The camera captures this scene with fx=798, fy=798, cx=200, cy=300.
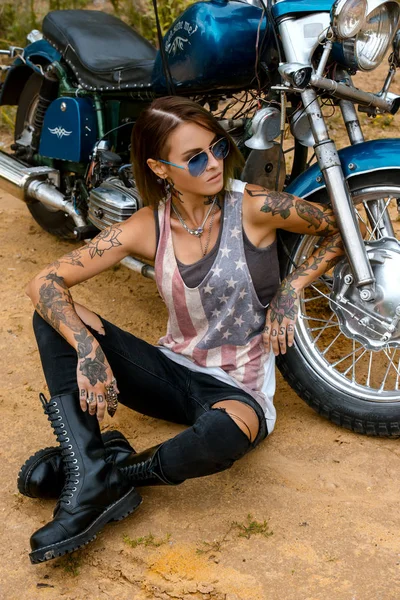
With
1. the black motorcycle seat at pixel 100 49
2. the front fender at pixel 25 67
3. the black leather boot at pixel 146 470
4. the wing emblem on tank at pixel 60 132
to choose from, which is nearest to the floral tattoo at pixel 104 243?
the black leather boot at pixel 146 470

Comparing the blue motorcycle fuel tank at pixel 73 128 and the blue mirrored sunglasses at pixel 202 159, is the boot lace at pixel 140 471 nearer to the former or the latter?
the blue mirrored sunglasses at pixel 202 159

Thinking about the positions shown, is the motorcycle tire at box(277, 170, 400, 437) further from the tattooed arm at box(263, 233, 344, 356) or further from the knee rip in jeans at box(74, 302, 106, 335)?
the knee rip in jeans at box(74, 302, 106, 335)

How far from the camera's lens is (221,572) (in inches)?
83.9

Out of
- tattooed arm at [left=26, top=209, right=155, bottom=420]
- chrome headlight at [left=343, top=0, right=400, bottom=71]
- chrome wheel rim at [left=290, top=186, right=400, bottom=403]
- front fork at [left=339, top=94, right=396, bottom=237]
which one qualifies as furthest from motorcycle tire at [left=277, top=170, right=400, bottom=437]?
tattooed arm at [left=26, top=209, right=155, bottom=420]

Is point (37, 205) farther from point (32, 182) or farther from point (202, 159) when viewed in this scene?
point (202, 159)

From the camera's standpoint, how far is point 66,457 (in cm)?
229

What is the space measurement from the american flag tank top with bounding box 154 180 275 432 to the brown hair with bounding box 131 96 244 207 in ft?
0.20

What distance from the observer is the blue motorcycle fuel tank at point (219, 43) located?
8.82 ft

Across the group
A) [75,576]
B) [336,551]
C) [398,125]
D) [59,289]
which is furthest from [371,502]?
[398,125]

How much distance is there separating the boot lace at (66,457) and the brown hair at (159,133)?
71 centimetres

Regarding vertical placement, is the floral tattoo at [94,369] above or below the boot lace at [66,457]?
above

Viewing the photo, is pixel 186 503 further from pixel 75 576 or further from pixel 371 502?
pixel 371 502

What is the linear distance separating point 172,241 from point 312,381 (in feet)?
2.26

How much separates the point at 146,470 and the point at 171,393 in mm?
304
